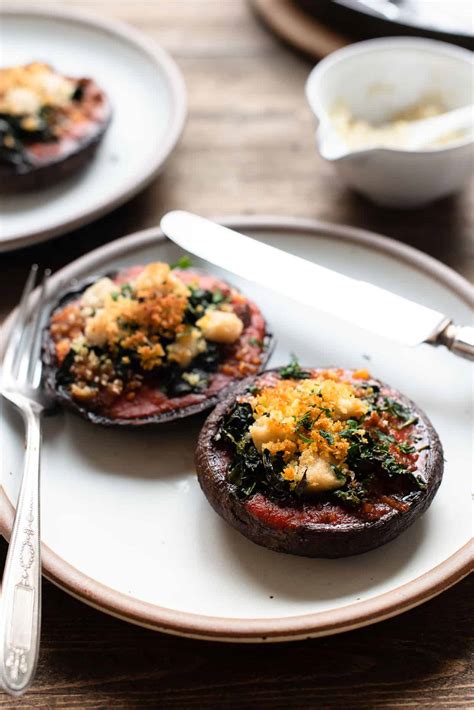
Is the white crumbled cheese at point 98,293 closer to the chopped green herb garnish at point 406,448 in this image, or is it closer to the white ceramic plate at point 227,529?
the white ceramic plate at point 227,529

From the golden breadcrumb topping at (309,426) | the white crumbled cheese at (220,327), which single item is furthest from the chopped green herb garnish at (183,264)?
the golden breadcrumb topping at (309,426)

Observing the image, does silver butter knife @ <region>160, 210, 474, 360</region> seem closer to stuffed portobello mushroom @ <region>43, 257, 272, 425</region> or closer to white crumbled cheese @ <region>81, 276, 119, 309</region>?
stuffed portobello mushroom @ <region>43, 257, 272, 425</region>

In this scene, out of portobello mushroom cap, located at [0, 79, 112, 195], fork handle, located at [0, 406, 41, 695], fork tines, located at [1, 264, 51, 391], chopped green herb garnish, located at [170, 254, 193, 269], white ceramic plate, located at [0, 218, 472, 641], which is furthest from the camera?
portobello mushroom cap, located at [0, 79, 112, 195]

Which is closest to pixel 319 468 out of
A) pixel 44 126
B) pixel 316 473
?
pixel 316 473

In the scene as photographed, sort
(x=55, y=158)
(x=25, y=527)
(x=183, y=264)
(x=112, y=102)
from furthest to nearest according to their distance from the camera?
1. (x=112, y=102)
2. (x=55, y=158)
3. (x=183, y=264)
4. (x=25, y=527)

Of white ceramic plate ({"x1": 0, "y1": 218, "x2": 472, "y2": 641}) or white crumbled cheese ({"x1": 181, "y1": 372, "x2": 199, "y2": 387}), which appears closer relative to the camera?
white ceramic plate ({"x1": 0, "y1": 218, "x2": 472, "y2": 641})

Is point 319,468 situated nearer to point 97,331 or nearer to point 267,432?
point 267,432

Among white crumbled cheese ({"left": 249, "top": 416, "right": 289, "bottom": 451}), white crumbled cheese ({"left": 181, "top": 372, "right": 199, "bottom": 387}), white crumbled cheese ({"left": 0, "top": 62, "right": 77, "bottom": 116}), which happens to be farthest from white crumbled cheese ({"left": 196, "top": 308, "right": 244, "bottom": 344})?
white crumbled cheese ({"left": 0, "top": 62, "right": 77, "bottom": 116})
